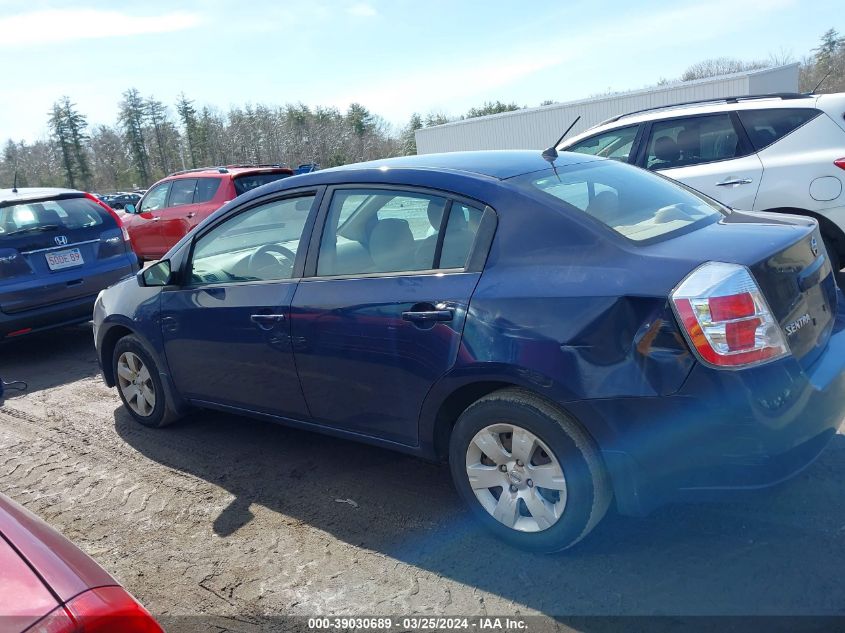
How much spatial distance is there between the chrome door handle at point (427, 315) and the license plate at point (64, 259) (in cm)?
523

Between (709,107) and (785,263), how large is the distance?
→ 14.4 feet

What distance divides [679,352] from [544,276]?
2.02ft

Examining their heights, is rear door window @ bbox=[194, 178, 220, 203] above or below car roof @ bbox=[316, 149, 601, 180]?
above

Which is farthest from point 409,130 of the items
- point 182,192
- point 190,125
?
point 182,192

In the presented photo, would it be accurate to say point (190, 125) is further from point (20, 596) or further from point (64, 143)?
point (20, 596)

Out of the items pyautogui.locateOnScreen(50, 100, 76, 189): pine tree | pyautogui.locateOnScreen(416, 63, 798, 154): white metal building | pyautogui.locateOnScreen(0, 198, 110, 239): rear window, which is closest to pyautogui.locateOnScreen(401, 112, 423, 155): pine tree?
pyautogui.locateOnScreen(416, 63, 798, 154): white metal building

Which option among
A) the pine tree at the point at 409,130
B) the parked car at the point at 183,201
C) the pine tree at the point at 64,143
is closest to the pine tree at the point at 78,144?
the pine tree at the point at 64,143

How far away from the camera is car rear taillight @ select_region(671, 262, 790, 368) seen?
2516 mm

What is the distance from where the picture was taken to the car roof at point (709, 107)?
6.19m

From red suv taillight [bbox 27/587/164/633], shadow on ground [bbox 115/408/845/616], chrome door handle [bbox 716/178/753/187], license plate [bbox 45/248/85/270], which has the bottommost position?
shadow on ground [bbox 115/408/845/616]

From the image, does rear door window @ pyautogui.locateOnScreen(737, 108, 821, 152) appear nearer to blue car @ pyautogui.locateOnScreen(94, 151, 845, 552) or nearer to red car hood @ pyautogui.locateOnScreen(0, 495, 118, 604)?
blue car @ pyautogui.locateOnScreen(94, 151, 845, 552)

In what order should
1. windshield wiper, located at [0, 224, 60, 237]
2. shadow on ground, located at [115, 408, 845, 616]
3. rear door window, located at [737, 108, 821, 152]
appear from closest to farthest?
shadow on ground, located at [115, 408, 845, 616] < rear door window, located at [737, 108, 821, 152] < windshield wiper, located at [0, 224, 60, 237]

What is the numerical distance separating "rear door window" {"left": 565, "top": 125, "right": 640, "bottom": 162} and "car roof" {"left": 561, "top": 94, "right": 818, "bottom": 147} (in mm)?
52

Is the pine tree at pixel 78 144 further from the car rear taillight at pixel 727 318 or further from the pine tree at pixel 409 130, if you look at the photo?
the car rear taillight at pixel 727 318
